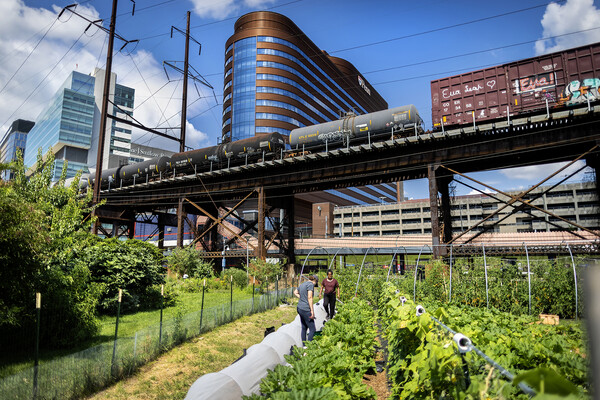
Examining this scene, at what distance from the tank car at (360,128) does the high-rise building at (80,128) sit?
101 m

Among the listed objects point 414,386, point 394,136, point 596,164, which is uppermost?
point 394,136

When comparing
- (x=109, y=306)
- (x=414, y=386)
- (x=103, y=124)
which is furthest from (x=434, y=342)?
(x=103, y=124)

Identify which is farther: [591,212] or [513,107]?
[591,212]

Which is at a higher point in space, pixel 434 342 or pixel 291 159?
pixel 291 159

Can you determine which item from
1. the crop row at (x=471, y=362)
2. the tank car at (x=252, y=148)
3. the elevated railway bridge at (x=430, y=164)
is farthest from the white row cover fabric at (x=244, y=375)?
the tank car at (x=252, y=148)

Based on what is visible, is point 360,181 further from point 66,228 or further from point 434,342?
point 434,342

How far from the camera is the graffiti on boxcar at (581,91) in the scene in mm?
17938

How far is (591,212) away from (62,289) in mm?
102557

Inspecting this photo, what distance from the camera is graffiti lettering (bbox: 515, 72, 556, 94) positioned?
19.1 m

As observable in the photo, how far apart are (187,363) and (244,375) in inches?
161

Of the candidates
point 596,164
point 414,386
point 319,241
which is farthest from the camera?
point 319,241

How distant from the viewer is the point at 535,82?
19391mm

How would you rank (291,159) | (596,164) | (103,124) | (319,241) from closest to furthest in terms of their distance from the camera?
(596,164), (291,159), (103,124), (319,241)

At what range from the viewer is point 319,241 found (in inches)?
1695
